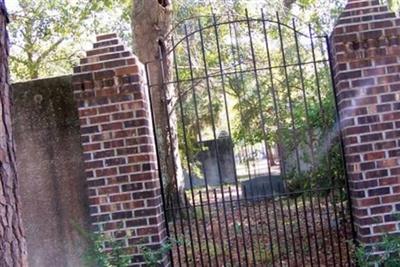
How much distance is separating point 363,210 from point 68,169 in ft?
8.04

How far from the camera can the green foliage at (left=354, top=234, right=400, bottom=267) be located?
12.6 ft

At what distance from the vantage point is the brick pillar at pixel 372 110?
3998 millimetres

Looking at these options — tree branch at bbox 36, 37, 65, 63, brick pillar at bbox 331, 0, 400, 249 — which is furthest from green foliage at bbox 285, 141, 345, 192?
tree branch at bbox 36, 37, 65, 63

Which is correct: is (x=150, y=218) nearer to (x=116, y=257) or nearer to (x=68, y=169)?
(x=116, y=257)

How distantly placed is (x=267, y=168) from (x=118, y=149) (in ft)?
13.6

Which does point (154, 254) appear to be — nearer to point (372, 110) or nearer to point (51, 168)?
point (51, 168)

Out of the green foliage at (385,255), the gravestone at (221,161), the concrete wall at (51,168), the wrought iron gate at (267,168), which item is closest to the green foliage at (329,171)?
the wrought iron gate at (267,168)

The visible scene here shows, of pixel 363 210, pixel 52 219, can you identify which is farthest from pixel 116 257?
pixel 363 210

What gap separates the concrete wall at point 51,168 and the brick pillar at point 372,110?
2.25 meters

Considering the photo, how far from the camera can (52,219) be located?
4.53 metres

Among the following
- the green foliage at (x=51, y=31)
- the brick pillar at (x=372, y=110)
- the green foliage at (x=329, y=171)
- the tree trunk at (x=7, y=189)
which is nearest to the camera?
the tree trunk at (x=7, y=189)

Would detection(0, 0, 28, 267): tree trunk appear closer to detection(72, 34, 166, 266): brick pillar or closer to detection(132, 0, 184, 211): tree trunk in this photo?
detection(72, 34, 166, 266): brick pillar

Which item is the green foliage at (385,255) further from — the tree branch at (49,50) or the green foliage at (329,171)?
the tree branch at (49,50)

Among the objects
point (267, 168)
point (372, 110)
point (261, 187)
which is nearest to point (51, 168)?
point (372, 110)
